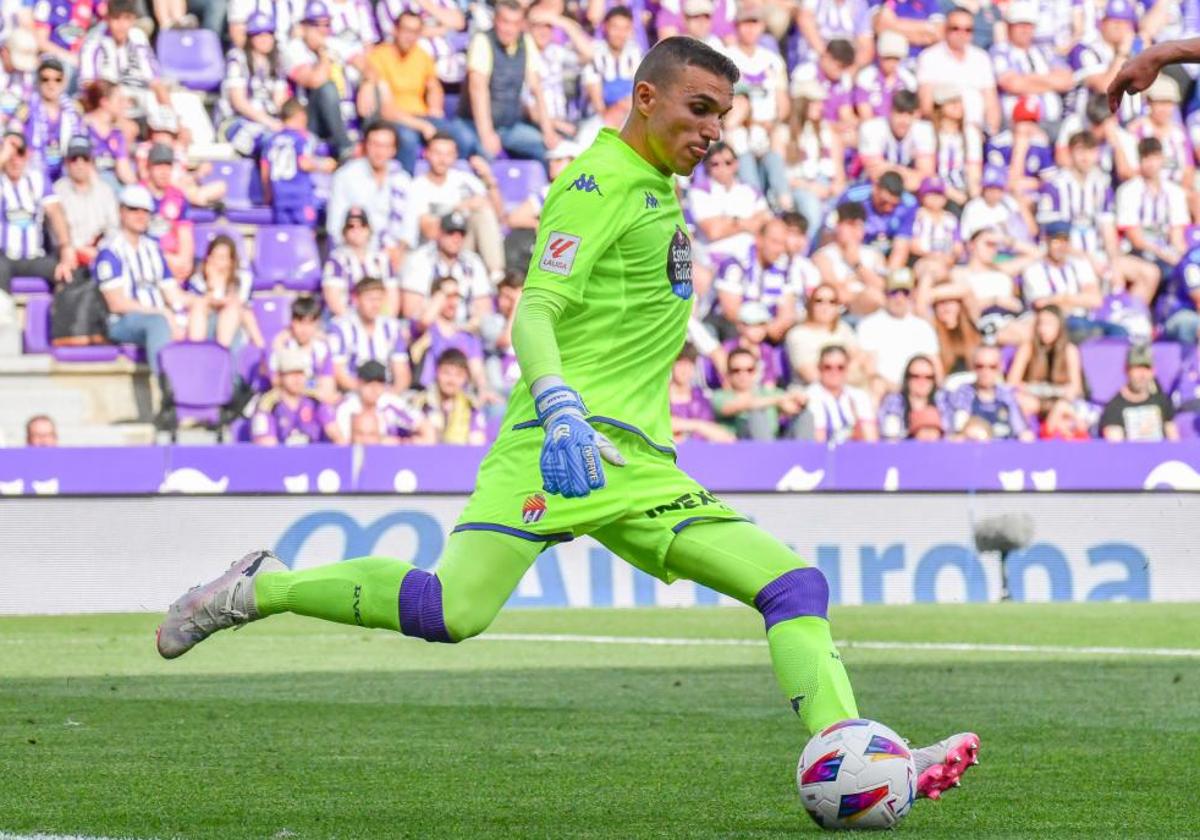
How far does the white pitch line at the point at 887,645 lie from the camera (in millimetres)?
12242

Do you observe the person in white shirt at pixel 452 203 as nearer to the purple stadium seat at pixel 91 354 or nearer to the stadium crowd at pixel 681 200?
the stadium crowd at pixel 681 200

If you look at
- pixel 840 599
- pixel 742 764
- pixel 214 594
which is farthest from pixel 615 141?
pixel 840 599

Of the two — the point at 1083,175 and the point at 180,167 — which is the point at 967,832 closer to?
the point at 180,167

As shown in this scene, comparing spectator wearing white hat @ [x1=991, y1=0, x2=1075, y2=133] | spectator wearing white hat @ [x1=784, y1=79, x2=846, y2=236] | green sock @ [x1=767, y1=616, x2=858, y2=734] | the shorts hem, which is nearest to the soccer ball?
green sock @ [x1=767, y1=616, x2=858, y2=734]

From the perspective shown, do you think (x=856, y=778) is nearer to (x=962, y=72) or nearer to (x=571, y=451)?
(x=571, y=451)

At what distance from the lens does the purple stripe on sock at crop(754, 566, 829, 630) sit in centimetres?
602

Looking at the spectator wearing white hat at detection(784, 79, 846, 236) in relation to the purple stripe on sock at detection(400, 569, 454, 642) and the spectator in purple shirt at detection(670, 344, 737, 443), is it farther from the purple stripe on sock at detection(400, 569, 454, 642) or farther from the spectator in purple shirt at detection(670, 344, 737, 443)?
the purple stripe on sock at detection(400, 569, 454, 642)

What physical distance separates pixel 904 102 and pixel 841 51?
88cm

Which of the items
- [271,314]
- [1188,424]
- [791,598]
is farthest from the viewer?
[1188,424]

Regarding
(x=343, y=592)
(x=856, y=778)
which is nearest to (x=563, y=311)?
(x=343, y=592)

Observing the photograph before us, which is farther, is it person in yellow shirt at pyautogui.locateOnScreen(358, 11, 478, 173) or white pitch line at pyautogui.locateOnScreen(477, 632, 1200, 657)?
person in yellow shirt at pyautogui.locateOnScreen(358, 11, 478, 173)

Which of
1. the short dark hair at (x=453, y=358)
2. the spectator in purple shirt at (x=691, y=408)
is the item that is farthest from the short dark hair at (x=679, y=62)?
the spectator in purple shirt at (x=691, y=408)

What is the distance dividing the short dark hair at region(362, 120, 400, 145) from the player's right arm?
13.1m

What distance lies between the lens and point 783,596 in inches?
237
